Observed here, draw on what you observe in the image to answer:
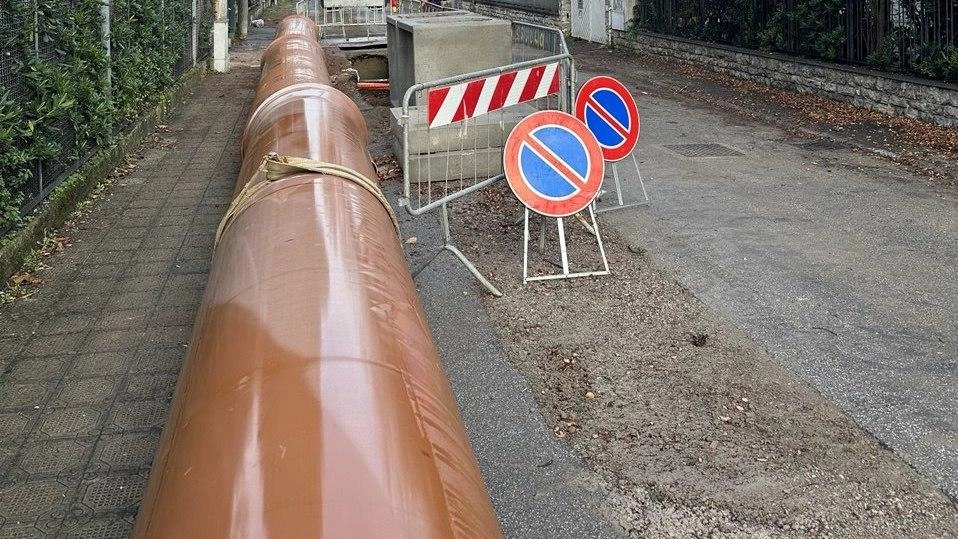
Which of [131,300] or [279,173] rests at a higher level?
[279,173]

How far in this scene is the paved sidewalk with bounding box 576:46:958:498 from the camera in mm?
4535

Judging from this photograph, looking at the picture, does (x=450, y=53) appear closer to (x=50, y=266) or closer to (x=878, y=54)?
(x=50, y=266)

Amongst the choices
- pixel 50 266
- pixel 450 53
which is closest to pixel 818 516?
pixel 50 266

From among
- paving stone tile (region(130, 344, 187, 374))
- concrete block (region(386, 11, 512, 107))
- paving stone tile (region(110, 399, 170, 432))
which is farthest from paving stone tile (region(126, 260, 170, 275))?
concrete block (region(386, 11, 512, 107))

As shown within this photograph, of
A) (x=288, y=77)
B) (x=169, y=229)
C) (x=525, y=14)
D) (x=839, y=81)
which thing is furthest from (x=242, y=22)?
(x=169, y=229)

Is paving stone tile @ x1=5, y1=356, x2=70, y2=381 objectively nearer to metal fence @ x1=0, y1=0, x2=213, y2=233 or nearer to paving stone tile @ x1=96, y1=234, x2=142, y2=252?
metal fence @ x1=0, y1=0, x2=213, y2=233

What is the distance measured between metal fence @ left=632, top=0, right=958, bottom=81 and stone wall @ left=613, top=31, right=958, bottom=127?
269 millimetres

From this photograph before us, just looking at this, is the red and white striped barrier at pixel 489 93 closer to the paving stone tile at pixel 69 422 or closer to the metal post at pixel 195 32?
the paving stone tile at pixel 69 422

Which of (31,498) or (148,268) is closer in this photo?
(31,498)

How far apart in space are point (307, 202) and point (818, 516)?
2398 millimetres

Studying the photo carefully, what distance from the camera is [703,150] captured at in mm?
10898

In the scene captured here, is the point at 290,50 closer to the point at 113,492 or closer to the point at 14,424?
the point at 14,424

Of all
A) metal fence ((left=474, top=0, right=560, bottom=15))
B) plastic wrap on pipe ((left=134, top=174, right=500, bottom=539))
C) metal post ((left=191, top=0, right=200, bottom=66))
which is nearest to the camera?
plastic wrap on pipe ((left=134, top=174, right=500, bottom=539))

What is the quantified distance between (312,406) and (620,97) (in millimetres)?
5933
